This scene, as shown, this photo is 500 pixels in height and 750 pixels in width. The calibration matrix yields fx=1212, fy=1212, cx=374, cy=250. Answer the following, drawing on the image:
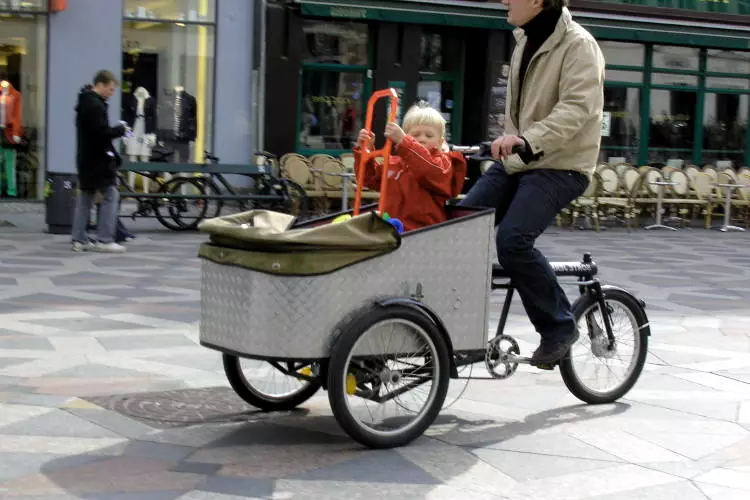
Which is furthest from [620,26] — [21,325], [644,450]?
[644,450]

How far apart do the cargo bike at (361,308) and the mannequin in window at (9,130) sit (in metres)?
12.9

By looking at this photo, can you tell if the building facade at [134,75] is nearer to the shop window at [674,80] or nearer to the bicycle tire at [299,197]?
the bicycle tire at [299,197]

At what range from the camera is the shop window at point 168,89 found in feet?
60.4

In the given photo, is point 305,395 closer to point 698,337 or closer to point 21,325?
point 21,325

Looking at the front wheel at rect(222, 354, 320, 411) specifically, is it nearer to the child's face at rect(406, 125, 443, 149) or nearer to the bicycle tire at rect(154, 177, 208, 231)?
the child's face at rect(406, 125, 443, 149)

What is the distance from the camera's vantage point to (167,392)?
20.1 feet

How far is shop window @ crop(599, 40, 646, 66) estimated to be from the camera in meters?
22.2

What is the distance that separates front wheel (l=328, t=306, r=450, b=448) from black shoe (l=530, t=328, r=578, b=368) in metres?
0.69

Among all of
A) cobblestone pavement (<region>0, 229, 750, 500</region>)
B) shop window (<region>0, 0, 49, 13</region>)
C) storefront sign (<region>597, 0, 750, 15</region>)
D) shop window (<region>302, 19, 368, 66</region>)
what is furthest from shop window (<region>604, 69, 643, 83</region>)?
cobblestone pavement (<region>0, 229, 750, 500</region>)

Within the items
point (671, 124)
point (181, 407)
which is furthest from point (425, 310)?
point (671, 124)

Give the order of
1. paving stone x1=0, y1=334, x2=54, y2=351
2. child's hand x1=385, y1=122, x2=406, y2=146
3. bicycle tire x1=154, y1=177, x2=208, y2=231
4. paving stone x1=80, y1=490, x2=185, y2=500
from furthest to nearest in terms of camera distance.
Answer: bicycle tire x1=154, y1=177, x2=208, y2=231
paving stone x1=0, y1=334, x2=54, y2=351
child's hand x1=385, y1=122, x2=406, y2=146
paving stone x1=80, y1=490, x2=185, y2=500

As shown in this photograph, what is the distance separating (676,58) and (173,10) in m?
9.87

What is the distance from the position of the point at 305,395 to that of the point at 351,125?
14.9m

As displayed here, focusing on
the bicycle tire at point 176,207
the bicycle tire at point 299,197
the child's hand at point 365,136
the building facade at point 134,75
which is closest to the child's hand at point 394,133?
the child's hand at point 365,136
